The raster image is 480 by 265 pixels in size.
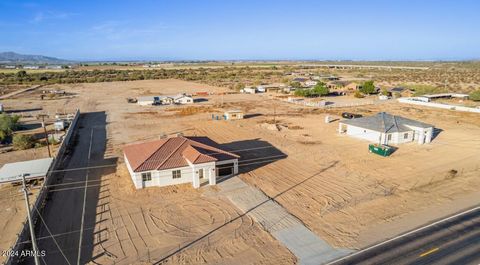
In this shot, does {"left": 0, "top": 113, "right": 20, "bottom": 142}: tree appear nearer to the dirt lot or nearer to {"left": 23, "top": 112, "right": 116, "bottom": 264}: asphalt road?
{"left": 23, "top": 112, "right": 116, "bottom": 264}: asphalt road

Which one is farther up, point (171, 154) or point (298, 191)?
point (171, 154)

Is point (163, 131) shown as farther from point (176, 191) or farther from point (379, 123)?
point (379, 123)

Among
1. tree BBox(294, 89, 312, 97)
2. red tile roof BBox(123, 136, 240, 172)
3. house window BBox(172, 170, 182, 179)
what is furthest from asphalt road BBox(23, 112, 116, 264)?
tree BBox(294, 89, 312, 97)

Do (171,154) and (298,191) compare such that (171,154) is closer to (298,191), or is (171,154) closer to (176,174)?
(176,174)

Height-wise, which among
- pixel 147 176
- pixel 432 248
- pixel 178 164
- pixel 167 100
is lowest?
pixel 167 100

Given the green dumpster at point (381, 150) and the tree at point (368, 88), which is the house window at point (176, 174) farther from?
the tree at point (368, 88)

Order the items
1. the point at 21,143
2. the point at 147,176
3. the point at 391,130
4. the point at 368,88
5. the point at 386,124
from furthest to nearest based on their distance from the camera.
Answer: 1. the point at 368,88
2. the point at 386,124
3. the point at 391,130
4. the point at 21,143
5. the point at 147,176

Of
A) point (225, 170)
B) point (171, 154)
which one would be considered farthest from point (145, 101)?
point (225, 170)
